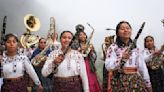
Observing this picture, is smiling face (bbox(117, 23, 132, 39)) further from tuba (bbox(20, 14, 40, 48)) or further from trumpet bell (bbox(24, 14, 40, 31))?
trumpet bell (bbox(24, 14, 40, 31))

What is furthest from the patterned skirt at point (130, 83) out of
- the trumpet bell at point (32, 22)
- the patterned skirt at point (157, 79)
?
the trumpet bell at point (32, 22)

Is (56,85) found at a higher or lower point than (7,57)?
lower

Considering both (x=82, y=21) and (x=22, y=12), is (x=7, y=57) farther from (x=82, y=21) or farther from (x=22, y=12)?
(x=22, y=12)

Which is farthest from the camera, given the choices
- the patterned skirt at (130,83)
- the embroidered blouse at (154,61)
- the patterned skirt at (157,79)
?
the patterned skirt at (157,79)

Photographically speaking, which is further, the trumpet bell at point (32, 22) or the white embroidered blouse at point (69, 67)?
the trumpet bell at point (32, 22)

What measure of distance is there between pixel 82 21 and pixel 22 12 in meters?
1.97

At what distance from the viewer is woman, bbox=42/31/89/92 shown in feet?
17.0

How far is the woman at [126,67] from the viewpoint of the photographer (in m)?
5.05

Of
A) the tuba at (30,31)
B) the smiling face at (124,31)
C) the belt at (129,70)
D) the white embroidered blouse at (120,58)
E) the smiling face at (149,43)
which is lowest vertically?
the belt at (129,70)

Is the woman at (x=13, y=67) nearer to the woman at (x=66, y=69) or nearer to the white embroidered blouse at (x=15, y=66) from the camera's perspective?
the white embroidered blouse at (x=15, y=66)

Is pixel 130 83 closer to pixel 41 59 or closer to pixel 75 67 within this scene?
pixel 75 67

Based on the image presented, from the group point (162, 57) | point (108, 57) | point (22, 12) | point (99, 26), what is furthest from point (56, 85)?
point (22, 12)

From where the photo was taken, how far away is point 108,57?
5137 mm

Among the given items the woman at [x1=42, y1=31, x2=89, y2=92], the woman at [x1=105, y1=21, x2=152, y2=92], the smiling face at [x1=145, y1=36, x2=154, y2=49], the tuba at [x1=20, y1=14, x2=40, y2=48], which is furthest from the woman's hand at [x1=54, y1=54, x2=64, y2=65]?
the tuba at [x1=20, y1=14, x2=40, y2=48]
